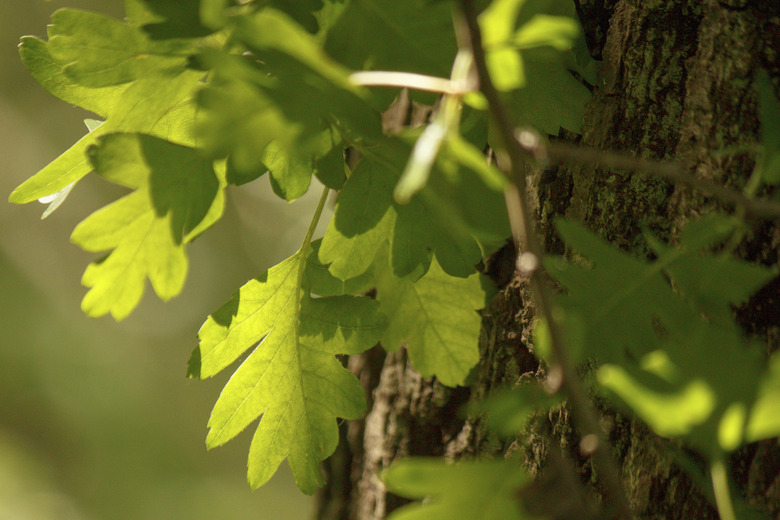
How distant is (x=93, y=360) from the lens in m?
7.62

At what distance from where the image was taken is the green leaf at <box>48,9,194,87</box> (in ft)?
1.94

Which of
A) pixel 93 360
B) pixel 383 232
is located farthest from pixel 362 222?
pixel 93 360

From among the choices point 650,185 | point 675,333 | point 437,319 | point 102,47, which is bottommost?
point 437,319

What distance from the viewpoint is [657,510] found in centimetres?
63

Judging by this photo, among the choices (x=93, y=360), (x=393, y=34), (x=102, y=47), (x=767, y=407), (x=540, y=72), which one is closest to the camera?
(x=767, y=407)

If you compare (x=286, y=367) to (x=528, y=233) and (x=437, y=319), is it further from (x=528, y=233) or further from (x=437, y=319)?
(x=528, y=233)

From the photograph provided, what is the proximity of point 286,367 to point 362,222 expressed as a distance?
24 cm

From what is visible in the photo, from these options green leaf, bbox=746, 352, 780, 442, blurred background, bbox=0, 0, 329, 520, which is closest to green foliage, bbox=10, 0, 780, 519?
green leaf, bbox=746, 352, 780, 442

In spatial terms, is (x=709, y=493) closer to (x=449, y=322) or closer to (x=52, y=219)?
(x=449, y=322)

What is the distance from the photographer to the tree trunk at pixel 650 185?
0.59 m

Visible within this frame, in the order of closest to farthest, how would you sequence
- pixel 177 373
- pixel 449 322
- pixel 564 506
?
pixel 564 506
pixel 449 322
pixel 177 373

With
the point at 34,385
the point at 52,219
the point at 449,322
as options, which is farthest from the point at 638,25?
the point at 52,219

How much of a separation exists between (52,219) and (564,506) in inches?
344

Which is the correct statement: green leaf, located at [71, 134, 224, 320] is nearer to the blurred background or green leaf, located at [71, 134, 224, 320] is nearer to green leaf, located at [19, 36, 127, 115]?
green leaf, located at [19, 36, 127, 115]
